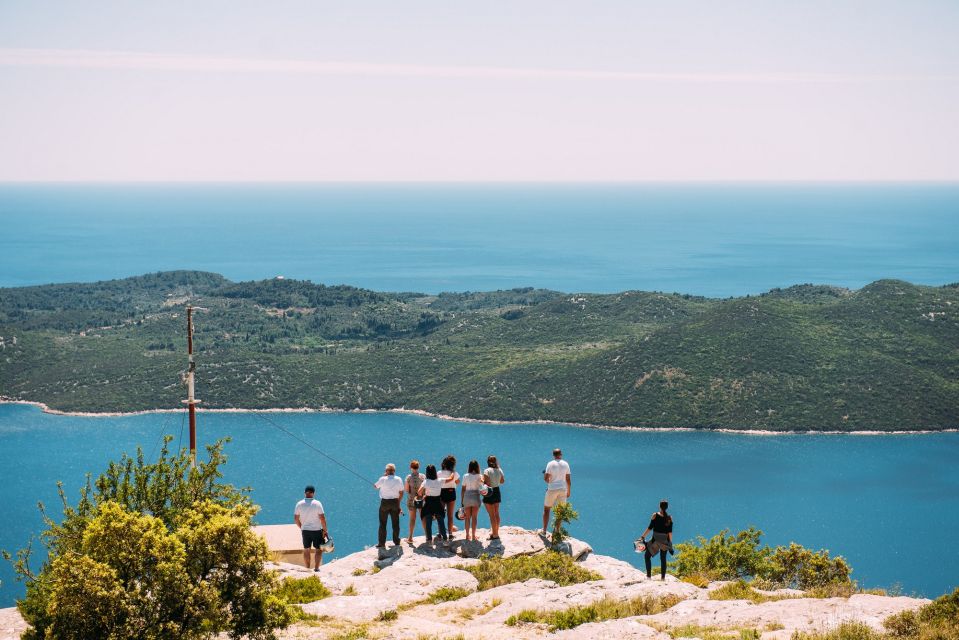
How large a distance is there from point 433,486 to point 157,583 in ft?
29.7

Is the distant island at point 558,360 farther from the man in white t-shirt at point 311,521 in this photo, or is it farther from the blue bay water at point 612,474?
the man in white t-shirt at point 311,521

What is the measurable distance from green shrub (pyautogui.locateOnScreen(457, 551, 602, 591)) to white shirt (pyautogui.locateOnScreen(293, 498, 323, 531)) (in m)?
3.52

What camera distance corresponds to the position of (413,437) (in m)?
95.4

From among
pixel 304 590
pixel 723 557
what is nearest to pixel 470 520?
pixel 304 590

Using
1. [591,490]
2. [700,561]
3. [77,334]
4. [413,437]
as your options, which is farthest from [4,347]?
[700,561]

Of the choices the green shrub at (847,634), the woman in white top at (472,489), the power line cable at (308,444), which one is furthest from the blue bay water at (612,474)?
the green shrub at (847,634)

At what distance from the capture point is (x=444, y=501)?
2325 cm

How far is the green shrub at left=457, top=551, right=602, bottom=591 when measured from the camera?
2180 cm

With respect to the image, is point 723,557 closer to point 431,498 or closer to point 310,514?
point 431,498

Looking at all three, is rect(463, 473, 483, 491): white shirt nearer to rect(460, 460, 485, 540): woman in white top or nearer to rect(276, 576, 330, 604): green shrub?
rect(460, 460, 485, 540): woman in white top

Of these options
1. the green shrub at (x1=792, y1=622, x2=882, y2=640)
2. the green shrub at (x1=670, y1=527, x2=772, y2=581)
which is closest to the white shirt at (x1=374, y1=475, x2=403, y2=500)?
the green shrub at (x1=792, y1=622, x2=882, y2=640)

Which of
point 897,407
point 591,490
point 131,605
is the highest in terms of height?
point 131,605

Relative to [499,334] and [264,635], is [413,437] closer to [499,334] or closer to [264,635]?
[499,334]

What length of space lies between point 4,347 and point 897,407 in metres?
103
